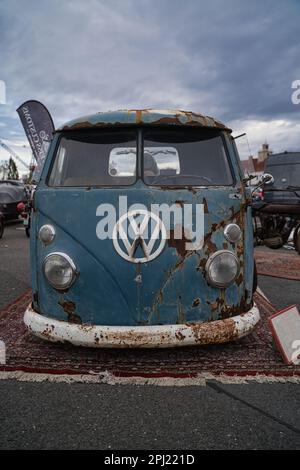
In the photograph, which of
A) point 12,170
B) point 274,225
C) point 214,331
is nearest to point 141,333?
point 214,331

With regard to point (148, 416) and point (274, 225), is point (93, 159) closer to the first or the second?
point (148, 416)

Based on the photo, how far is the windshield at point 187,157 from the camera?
117 inches

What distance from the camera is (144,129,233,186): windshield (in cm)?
298

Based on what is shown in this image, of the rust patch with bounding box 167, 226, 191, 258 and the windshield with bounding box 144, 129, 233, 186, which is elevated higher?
the windshield with bounding box 144, 129, 233, 186

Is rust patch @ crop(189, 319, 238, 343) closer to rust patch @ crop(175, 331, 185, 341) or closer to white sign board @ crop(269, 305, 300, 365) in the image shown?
rust patch @ crop(175, 331, 185, 341)

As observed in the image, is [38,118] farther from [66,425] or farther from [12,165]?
[12,165]

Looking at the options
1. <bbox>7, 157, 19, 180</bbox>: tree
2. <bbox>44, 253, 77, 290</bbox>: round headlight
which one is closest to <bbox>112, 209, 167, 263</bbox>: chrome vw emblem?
<bbox>44, 253, 77, 290</bbox>: round headlight

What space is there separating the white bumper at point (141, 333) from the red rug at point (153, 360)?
8.0 inches

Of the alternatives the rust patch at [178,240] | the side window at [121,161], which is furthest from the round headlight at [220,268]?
the side window at [121,161]

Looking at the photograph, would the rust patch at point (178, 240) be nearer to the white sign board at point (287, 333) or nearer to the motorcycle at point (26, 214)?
the white sign board at point (287, 333)

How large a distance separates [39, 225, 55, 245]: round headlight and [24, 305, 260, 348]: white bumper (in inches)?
22.2

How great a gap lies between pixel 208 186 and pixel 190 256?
22.2 inches

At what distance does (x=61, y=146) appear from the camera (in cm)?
309

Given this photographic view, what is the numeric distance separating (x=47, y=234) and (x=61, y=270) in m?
0.28
